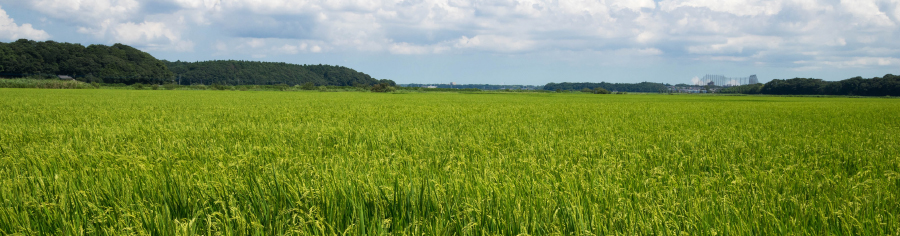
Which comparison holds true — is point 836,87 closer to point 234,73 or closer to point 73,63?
point 234,73

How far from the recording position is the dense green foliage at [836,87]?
117500 millimetres

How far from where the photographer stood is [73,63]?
4811 inches

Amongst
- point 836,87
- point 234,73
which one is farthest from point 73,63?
point 836,87

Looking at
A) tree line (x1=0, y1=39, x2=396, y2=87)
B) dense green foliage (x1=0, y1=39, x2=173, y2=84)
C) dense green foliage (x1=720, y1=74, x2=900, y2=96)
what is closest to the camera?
dense green foliage (x1=0, y1=39, x2=173, y2=84)

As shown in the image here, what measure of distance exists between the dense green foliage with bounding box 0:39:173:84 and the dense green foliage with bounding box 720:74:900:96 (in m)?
198

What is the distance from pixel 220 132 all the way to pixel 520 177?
236 inches

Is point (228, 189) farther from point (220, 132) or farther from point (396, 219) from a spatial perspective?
point (220, 132)

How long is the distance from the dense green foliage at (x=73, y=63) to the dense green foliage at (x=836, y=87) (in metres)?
198

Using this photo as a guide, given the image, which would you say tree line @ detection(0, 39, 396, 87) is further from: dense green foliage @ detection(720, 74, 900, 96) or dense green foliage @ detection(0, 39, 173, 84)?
dense green foliage @ detection(720, 74, 900, 96)

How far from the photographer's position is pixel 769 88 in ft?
475

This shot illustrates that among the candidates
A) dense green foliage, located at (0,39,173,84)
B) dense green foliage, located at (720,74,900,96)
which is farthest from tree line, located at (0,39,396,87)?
dense green foliage, located at (720,74,900,96)

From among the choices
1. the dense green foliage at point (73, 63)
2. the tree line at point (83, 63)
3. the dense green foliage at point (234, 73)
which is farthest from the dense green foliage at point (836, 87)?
the dense green foliage at point (73, 63)

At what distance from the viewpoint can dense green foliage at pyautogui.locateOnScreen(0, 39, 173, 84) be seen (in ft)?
375

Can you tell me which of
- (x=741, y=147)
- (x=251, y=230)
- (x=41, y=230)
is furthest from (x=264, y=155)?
(x=741, y=147)
